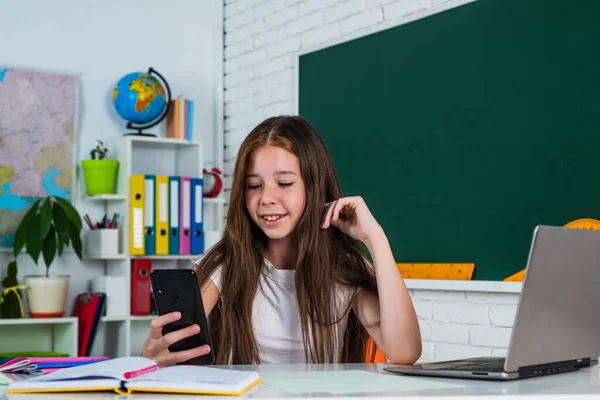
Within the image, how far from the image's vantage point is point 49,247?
144 inches

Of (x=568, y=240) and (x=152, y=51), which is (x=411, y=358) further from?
(x=152, y=51)

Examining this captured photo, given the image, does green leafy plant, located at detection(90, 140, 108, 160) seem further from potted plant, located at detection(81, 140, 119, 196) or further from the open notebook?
the open notebook

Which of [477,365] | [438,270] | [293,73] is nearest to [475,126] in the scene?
[438,270]

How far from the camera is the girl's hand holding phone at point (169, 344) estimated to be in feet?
5.11

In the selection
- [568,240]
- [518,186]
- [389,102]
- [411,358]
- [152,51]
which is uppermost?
[152,51]

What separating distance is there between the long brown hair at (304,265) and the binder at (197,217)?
2026 mm

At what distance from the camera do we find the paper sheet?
1.21 metres

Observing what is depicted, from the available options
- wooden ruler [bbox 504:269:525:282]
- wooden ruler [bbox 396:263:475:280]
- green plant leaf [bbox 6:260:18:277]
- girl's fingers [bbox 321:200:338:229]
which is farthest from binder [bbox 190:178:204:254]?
girl's fingers [bbox 321:200:338:229]

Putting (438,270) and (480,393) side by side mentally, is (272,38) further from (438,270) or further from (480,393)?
(480,393)

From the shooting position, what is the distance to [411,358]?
1.82 m

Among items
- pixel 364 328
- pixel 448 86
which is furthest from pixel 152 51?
pixel 364 328

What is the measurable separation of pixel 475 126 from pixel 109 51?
203cm

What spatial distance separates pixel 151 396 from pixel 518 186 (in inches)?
78.8

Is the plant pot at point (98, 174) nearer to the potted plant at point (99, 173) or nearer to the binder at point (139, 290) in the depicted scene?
the potted plant at point (99, 173)
